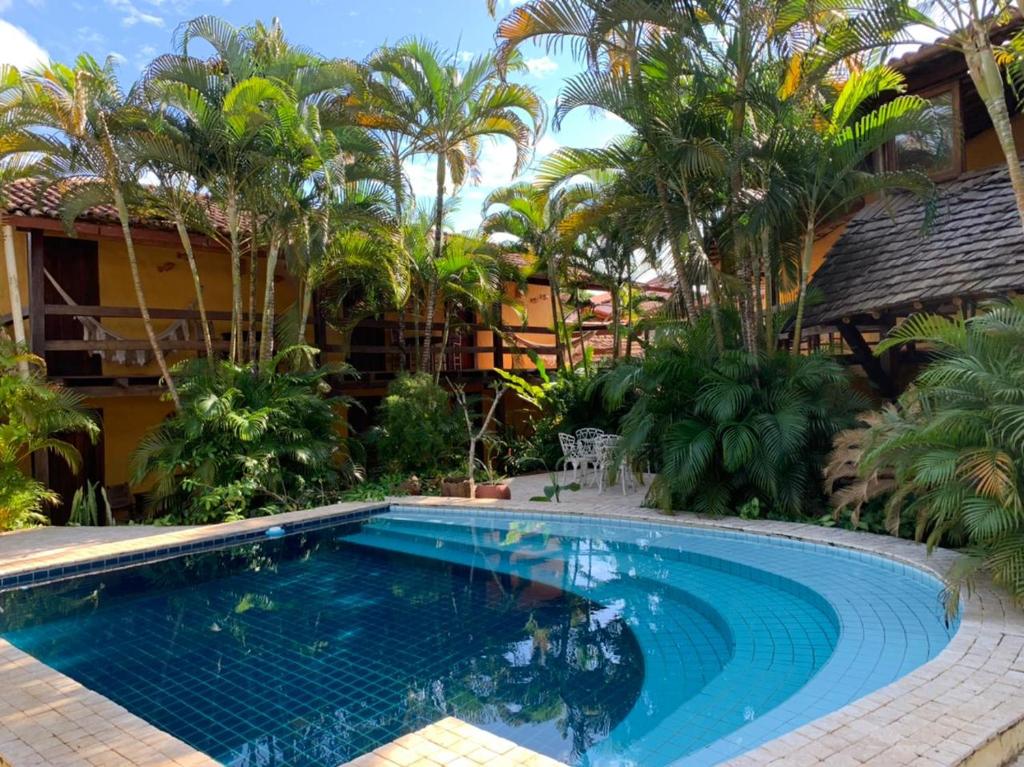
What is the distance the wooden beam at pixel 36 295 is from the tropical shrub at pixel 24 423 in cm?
75

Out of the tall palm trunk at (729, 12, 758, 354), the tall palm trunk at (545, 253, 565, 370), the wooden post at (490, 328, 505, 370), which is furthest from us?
the wooden post at (490, 328, 505, 370)

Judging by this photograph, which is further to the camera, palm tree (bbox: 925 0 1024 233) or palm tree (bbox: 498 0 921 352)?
palm tree (bbox: 498 0 921 352)

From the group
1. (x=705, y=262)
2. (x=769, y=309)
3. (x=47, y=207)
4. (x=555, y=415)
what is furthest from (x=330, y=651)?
(x=555, y=415)

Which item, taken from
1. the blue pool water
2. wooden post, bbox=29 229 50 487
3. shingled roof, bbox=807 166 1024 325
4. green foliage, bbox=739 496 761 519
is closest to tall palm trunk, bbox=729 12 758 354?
shingled roof, bbox=807 166 1024 325

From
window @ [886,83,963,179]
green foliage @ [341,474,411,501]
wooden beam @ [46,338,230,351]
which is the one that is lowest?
green foliage @ [341,474,411,501]

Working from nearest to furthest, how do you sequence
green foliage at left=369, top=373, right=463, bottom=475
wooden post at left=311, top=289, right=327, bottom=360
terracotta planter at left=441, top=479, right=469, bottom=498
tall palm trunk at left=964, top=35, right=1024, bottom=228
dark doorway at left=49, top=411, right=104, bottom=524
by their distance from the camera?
tall palm trunk at left=964, top=35, right=1024, bottom=228, terracotta planter at left=441, top=479, right=469, bottom=498, dark doorway at left=49, top=411, right=104, bottom=524, green foliage at left=369, top=373, right=463, bottom=475, wooden post at left=311, top=289, right=327, bottom=360

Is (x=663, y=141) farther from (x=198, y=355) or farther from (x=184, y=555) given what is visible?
(x=198, y=355)

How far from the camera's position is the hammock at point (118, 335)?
11609 millimetres

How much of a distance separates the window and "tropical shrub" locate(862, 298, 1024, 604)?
5742 mm

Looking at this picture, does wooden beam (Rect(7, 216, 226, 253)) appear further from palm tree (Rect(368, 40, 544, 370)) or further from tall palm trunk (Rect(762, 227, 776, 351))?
tall palm trunk (Rect(762, 227, 776, 351))

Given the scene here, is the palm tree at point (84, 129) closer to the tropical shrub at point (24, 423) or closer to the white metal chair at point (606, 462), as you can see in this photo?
the tropical shrub at point (24, 423)

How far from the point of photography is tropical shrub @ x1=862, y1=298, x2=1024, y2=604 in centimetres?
454

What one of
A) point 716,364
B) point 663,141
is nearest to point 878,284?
point 716,364

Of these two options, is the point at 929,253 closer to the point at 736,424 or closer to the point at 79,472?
the point at 736,424
